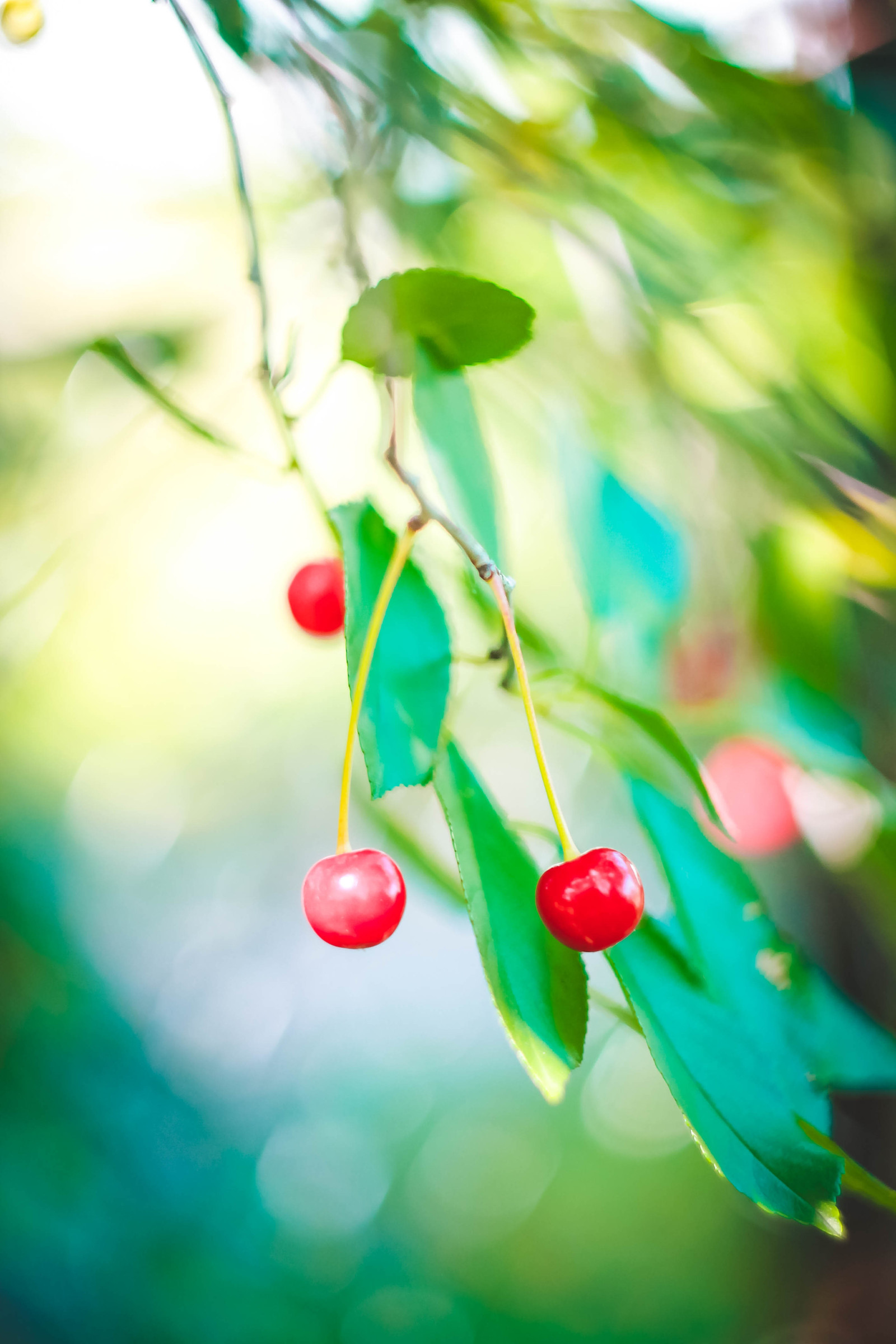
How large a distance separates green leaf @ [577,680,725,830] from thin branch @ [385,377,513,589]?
0.12 metres

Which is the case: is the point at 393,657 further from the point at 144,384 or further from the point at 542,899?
the point at 144,384

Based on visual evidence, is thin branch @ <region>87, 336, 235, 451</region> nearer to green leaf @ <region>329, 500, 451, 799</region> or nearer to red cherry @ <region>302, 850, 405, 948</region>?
green leaf @ <region>329, 500, 451, 799</region>

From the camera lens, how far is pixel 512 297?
0.35 meters

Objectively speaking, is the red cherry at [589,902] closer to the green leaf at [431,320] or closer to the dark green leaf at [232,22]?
the green leaf at [431,320]

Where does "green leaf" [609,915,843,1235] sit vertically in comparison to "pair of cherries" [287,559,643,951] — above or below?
below

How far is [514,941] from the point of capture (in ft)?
1.04

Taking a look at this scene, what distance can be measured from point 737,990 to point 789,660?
401 millimetres

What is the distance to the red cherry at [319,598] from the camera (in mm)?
468

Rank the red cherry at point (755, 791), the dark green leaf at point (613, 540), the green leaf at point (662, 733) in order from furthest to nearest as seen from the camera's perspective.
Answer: the red cherry at point (755, 791) → the dark green leaf at point (613, 540) → the green leaf at point (662, 733)

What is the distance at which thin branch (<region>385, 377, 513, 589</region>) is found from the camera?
30 centimetres

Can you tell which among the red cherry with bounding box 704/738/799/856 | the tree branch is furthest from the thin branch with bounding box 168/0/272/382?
the red cherry with bounding box 704/738/799/856

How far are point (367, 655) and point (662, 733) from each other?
0.18m

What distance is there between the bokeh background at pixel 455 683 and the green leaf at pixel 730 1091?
0.15m

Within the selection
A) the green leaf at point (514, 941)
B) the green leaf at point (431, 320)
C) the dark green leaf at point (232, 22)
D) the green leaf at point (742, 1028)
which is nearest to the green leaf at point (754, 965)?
Answer: the green leaf at point (742, 1028)
